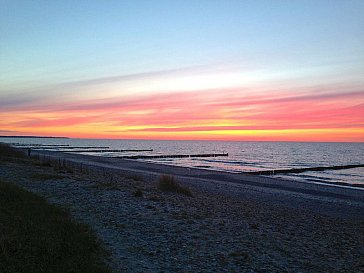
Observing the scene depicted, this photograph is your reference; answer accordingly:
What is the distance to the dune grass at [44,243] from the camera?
6.55 meters

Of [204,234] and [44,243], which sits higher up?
[44,243]

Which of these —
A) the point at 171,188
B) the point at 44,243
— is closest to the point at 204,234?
the point at 44,243

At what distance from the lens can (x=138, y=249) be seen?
8.97 meters

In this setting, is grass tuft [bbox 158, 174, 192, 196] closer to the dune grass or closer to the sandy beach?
the sandy beach

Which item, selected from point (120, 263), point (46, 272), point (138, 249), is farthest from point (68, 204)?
point (46, 272)

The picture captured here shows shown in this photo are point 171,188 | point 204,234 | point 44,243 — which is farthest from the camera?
point 171,188

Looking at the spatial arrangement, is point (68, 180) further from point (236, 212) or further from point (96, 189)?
point (236, 212)

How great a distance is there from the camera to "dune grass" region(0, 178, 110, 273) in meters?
6.55

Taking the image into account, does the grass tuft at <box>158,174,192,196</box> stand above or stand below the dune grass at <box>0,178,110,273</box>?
below

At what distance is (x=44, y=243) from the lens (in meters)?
7.71

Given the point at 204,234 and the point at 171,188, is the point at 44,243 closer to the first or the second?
the point at 204,234

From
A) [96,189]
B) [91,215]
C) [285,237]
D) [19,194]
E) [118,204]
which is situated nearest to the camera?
[285,237]

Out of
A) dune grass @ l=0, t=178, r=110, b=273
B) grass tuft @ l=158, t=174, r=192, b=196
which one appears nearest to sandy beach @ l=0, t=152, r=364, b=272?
dune grass @ l=0, t=178, r=110, b=273

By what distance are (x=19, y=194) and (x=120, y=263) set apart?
7516mm
